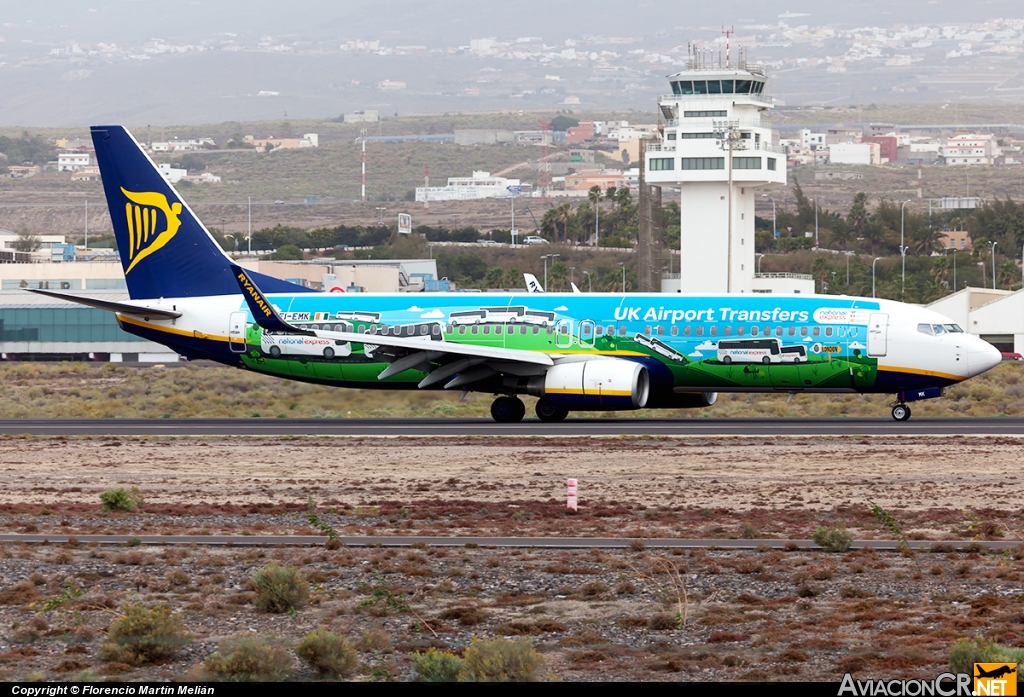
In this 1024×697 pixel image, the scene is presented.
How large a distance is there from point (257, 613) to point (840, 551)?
7.98 metres

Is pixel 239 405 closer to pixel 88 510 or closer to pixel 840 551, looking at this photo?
pixel 88 510

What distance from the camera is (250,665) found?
514 inches

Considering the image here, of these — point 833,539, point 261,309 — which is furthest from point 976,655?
point 261,309

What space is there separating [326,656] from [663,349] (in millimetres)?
26336

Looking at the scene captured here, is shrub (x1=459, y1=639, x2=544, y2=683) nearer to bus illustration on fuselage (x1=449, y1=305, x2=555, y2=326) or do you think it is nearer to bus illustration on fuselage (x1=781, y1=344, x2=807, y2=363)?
bus illustration on fuselage (x1=781, y1=344, x2=807, y2=363)

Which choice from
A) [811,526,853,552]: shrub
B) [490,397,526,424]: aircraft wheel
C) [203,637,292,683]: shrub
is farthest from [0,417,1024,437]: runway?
[203,637,292,683]: shrub

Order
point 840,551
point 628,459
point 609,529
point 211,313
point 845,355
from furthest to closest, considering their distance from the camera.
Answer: point 211,313, point 845,355, point 628,459, point 609,529, point 840,551

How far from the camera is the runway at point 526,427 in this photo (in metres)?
37.3

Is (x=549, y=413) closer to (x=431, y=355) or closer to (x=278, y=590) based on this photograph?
(x=431, y=355)

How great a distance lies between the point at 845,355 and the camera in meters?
38.4

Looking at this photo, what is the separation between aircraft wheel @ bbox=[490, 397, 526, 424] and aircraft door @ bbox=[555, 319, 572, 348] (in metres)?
2.32

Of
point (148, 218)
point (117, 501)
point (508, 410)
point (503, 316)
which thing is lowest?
point (117, 501)

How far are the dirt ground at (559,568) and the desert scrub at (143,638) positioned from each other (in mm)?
94

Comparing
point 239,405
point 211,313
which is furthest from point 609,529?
point 239,405
